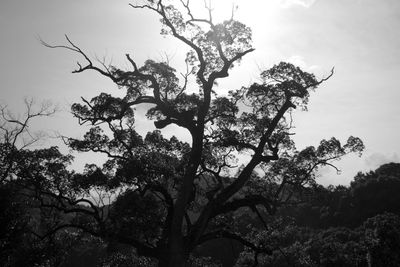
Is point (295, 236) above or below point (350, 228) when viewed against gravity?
below

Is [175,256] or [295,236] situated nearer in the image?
[175,256]

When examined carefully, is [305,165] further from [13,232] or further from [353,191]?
[353,191]

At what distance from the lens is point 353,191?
6738 cm

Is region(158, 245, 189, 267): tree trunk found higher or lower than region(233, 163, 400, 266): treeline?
lower

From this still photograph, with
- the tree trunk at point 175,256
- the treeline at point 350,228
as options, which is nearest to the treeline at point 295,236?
the treeline at point 350,228

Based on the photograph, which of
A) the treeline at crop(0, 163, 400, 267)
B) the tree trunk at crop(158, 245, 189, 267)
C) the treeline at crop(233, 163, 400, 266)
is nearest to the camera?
the tree trunk at crop(158, 245, 189, 267)

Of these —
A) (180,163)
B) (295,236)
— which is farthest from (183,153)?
(295,236)

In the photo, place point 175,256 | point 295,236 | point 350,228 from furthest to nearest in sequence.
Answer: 1. point 350,228
2. point 295,236
3. point 175,256

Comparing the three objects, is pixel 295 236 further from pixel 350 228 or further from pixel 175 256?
pixel 175 256

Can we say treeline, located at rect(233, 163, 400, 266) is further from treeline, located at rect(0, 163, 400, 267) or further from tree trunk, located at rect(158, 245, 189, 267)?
tree trunk, located at rect(158, 245, 189, 267)

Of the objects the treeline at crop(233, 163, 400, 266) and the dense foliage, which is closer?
the dense foliage

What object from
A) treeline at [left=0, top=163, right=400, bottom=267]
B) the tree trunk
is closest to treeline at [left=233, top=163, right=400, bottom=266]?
treeline at [left=0, top=163, right=400, bottom=267]

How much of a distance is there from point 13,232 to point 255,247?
12928 millimetres

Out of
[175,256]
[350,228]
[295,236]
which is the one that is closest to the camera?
[175,256]
